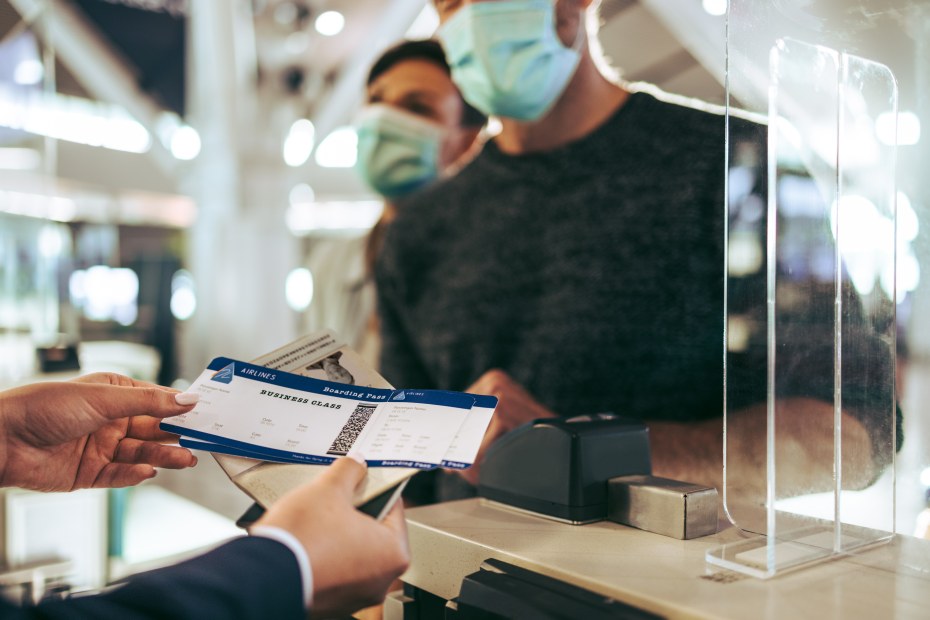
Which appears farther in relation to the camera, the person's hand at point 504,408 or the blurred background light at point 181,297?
the blurred background light at point 181,297

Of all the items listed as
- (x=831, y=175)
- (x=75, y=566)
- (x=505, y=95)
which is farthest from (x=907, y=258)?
(x=75, y=566)

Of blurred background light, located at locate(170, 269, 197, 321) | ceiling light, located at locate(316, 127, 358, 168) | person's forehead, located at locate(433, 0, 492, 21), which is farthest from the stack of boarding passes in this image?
blurred background light, located at locate(170, 269, 197, 321)

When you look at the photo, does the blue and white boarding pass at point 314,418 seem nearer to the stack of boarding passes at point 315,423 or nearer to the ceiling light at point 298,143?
the stack of boarding passes at point 315,423

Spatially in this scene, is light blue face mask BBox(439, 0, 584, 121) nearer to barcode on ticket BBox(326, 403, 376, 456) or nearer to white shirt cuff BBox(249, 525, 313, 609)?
barcode on ticket BBox(326, 403, 376, 456)

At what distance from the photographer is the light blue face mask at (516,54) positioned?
163 cm

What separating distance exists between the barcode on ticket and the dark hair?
171 cm

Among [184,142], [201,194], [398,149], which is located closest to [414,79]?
[398,149]

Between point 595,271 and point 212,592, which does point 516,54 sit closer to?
point 595,271

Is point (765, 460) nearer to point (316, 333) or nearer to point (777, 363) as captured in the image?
point (777, 363)

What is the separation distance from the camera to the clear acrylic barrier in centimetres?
73

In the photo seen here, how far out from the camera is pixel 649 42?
197cm

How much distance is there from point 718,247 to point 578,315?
1.02ft

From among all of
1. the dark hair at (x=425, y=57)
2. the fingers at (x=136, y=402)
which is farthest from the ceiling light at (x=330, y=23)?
the fingers at (x=136, y=402)

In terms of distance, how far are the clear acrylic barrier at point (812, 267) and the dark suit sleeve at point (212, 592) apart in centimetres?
40
